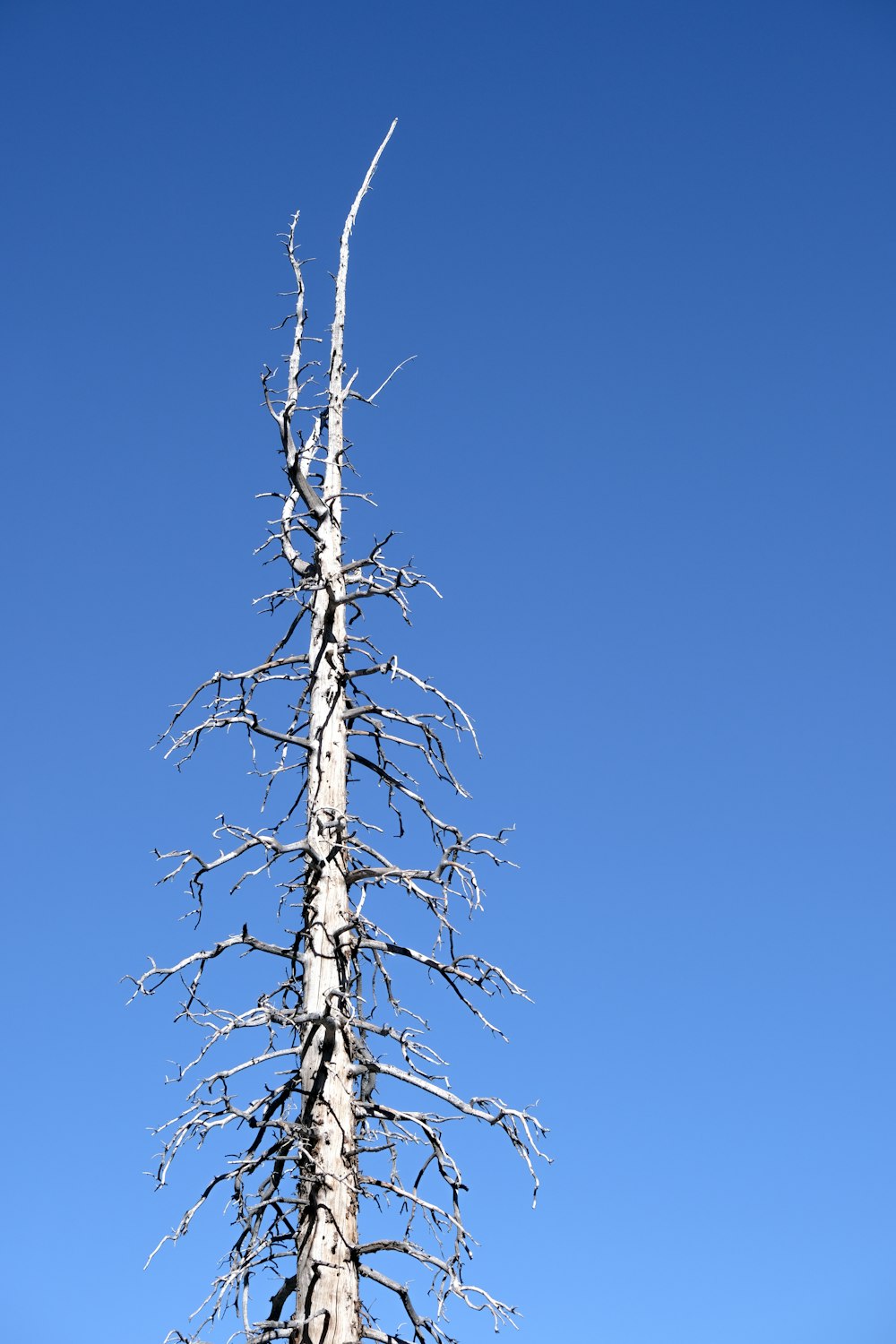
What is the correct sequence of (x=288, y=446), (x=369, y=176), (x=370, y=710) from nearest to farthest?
(x=370, y=710), (x=288, y=446), (x=369, y=176)

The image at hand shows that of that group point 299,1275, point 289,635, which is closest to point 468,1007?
point 299,1275

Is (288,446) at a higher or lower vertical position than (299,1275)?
higher

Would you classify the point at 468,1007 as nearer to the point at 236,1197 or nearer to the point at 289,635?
the point at 236,1197

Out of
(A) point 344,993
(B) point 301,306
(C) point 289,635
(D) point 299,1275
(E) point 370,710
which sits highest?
(B) point 301,306

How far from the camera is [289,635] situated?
889 cm

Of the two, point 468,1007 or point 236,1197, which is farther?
point 468,1007

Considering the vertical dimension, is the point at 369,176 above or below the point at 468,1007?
above

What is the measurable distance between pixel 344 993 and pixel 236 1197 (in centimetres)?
121

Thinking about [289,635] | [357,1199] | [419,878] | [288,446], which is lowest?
[357,1199]

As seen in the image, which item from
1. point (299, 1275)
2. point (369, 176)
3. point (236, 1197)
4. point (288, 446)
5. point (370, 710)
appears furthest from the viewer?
point (369, 176)

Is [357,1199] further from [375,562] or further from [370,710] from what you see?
[375,562]

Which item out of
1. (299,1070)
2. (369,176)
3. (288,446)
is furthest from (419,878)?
(369,176)

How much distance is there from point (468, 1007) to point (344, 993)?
2.44ft

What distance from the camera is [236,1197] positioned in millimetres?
6660
